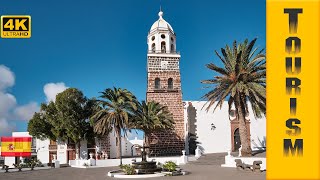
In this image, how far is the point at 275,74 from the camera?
717 centimetres

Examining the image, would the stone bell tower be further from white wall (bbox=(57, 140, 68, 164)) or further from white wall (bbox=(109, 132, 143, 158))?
white wall (bbox=(57, 140, 68, 164))

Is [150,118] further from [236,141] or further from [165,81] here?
[236,141]

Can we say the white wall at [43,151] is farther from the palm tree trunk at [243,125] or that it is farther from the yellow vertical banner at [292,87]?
the yellow vertical banner at [292,87]

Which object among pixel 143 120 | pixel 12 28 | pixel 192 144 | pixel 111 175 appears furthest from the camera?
pixel 192 144

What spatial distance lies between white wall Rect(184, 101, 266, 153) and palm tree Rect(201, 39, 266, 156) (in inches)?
487

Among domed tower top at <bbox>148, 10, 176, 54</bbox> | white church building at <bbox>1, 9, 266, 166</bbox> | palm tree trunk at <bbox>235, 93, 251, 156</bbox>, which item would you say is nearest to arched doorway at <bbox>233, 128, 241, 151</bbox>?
white church building at <bbox>1, 9, 266, 166</bbox>

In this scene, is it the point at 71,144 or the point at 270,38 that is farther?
the point at 71,144

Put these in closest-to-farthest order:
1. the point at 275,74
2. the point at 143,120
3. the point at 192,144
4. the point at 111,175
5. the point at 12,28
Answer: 1. the point at 275,74
2. the point at 12,28
3. the point at 111,175
4. the point at 143,120
5. the point at 192,144

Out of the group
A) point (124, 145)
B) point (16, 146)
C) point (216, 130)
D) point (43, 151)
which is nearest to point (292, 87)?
point (216, 130)

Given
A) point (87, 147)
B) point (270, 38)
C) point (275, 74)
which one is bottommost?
point (87, 147)

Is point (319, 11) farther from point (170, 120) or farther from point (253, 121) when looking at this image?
point (253, 121)

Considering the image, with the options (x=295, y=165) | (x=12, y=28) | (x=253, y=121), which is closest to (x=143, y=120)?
(x=253, y=121)

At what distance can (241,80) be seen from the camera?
26.7m

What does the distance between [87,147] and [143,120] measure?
9124mm
